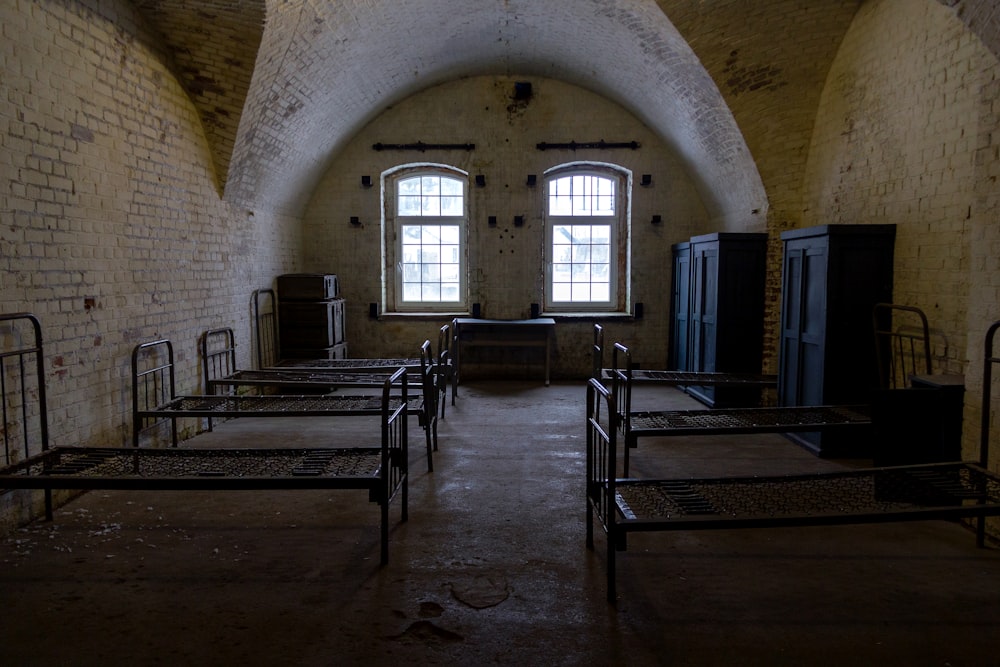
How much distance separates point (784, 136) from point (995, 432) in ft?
13.0

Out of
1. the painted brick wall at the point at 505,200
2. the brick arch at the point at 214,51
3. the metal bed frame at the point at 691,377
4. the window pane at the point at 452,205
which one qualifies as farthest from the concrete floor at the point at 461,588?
the window pane at the point at 452,205

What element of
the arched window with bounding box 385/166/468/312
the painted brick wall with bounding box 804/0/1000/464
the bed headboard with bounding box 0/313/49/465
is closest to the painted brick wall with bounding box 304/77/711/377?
the arched window with bounding box 385/166/468/312

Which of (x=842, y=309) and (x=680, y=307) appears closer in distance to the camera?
(x=842, y=309)

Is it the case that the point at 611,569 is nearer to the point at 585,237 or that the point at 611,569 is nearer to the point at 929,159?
the point at 929,159

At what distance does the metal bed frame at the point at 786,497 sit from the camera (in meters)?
2.99

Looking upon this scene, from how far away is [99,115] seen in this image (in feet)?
15.3

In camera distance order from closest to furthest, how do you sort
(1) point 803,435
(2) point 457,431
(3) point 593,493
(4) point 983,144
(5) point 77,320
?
(3) point 593,493 → (4) point 983,144 → (5) point 77,320 → (1) point 803,435 → (2) point 457,431

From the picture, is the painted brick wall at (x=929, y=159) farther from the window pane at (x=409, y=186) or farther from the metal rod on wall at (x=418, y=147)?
the window pane at (x=409, y=186)

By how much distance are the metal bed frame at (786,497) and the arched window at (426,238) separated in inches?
237

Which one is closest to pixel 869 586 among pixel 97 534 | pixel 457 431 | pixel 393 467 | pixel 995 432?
pixel 995 432

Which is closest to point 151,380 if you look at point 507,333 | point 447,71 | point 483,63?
point 507,333

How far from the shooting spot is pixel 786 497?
141 inches

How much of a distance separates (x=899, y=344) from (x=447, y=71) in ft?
20.2

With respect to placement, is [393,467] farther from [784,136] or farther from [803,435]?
[784,136]
